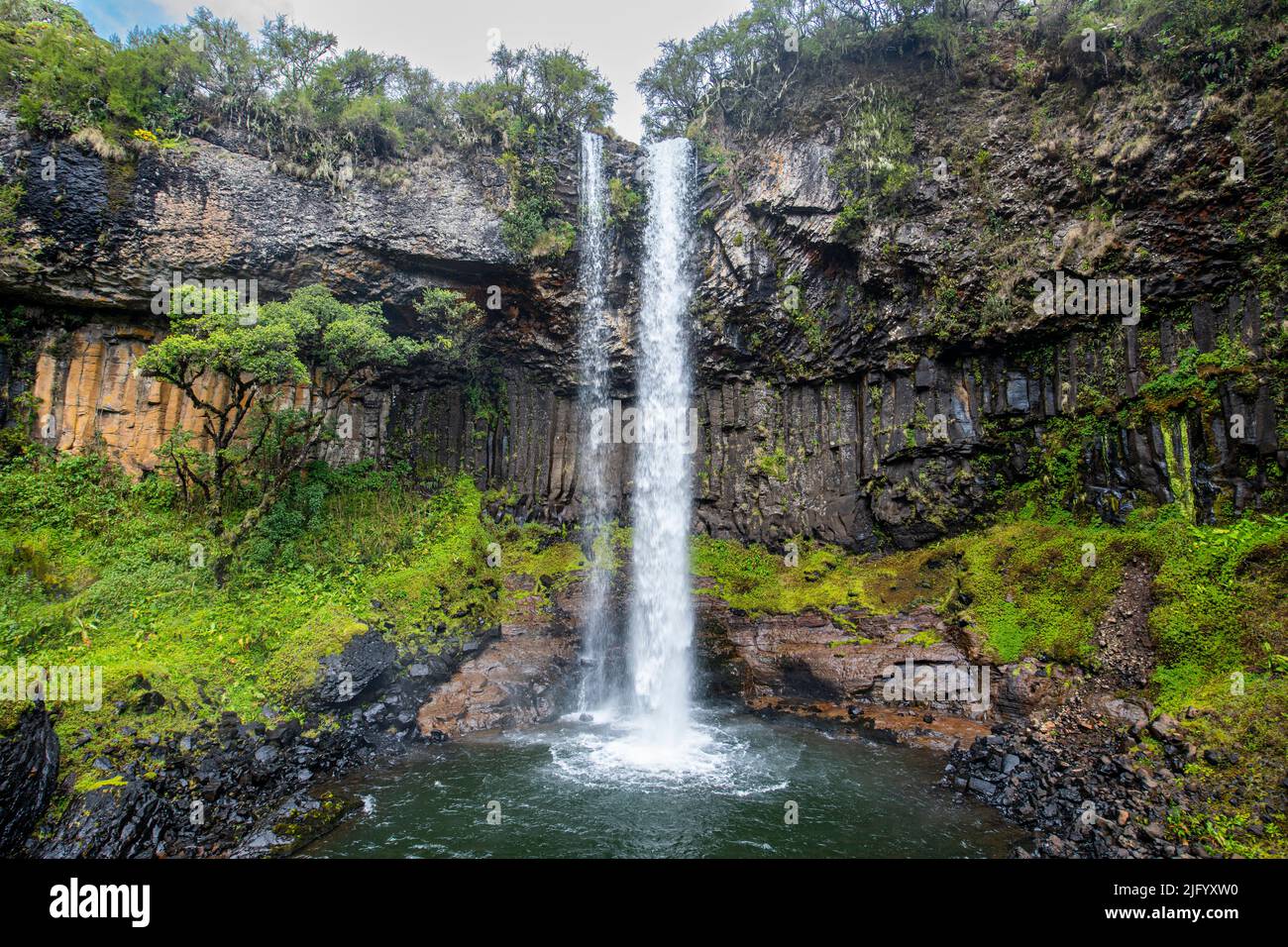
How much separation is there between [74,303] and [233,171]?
5237 millimetres

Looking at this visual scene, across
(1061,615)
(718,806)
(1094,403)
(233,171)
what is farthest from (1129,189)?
(233,171)

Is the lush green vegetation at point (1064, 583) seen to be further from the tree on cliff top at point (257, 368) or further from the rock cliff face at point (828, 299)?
the tree on cliff top at point (257, 368)

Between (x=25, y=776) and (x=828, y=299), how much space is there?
1883cm

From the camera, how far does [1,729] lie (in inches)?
340

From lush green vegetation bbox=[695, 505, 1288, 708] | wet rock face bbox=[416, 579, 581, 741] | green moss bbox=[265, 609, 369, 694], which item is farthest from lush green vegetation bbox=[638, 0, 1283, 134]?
green moss bbox=[265, 609, 369, 694]

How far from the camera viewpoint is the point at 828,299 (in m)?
18.4

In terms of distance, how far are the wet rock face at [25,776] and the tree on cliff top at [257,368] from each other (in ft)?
20.1

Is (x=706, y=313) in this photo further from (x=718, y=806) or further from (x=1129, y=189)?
(x=718, y=806)

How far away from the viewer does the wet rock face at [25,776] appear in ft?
27.2

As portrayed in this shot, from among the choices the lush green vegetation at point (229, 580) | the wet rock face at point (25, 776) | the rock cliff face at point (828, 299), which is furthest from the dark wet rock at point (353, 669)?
the rock cliff face at point (828, 299)

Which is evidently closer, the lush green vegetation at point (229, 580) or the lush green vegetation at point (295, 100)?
the lush green vegetation at point (229, 580)

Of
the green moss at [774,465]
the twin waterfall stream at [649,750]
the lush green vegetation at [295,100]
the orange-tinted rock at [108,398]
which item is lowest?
the twin waterfall stream at [649,750]

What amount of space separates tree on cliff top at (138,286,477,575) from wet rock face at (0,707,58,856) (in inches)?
241

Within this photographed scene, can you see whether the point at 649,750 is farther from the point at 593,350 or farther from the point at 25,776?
the point at 593,350
